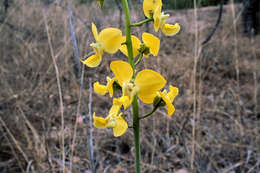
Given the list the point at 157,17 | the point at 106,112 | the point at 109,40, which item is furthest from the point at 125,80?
the point at 106,112

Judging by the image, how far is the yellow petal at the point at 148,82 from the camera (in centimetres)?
63

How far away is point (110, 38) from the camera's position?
66 cm

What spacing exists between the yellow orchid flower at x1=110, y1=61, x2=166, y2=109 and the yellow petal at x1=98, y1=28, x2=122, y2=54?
0.06 meters

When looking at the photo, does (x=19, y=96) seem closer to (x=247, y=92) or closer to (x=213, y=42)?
(x=247, y=92)

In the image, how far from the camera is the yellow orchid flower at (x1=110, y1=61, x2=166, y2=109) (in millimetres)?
630

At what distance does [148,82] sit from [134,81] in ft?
0.14

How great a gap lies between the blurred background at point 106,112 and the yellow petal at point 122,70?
0.49m

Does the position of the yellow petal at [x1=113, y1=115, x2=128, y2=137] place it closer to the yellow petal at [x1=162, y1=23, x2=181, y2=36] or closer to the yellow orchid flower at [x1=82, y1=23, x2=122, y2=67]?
the yellow orchid flower at [x1=82, y1=23, x2=122, y2=67]

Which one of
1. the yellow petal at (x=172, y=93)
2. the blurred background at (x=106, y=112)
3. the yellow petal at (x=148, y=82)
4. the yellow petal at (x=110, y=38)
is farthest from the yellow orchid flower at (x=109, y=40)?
the blurred background at (x=106, y=112)

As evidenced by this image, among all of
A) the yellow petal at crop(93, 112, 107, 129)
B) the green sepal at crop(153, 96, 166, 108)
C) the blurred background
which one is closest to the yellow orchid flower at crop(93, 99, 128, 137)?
the yellow petal at crop(93, 112, 107, 129)

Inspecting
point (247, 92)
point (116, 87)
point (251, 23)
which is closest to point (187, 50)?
point (247, 92)

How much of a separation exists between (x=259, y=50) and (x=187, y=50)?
1.29 m

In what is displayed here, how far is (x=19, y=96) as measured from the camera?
6.63 ft

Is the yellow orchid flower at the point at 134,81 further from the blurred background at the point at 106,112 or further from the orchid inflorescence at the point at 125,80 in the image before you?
the blurred background at the point at 106,112
